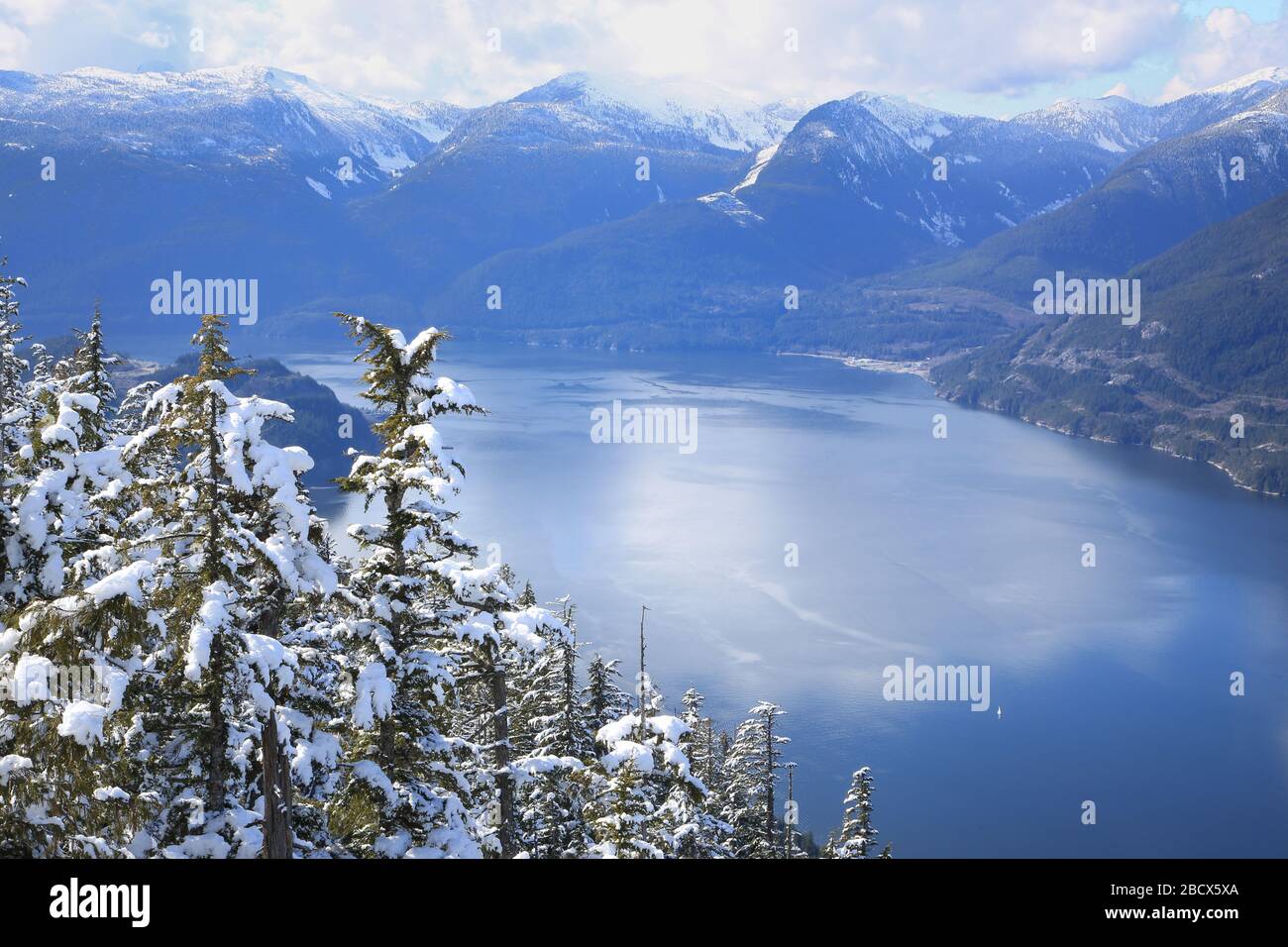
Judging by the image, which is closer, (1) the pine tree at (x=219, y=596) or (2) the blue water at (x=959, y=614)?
(1) the pine tree at (x=219, y=596)

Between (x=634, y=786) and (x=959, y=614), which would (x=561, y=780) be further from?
(x=959, y=614)

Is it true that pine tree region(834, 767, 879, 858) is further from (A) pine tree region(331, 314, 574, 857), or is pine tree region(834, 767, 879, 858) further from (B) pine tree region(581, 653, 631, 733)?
(A) pine tree region(331, 314, 574, 857)

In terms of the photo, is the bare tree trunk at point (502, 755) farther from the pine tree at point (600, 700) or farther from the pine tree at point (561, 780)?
the pine tree at point (600, 700)

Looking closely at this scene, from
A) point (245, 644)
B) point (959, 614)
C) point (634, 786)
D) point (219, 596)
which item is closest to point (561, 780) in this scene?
point (634, 786)

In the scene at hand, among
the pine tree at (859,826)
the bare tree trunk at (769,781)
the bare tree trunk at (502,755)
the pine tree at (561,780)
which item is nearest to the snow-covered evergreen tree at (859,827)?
the pine tree at (859,826)

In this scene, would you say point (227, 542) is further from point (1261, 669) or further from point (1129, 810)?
point (1261, 669)

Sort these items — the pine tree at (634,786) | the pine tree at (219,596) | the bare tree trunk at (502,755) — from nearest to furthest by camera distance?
the pine tree at (219,596) < the bare tree trunk at (502,755) < the pine tree at (634,786)

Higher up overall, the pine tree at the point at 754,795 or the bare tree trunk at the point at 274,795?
the bare tree trunk at the point at 274,795
